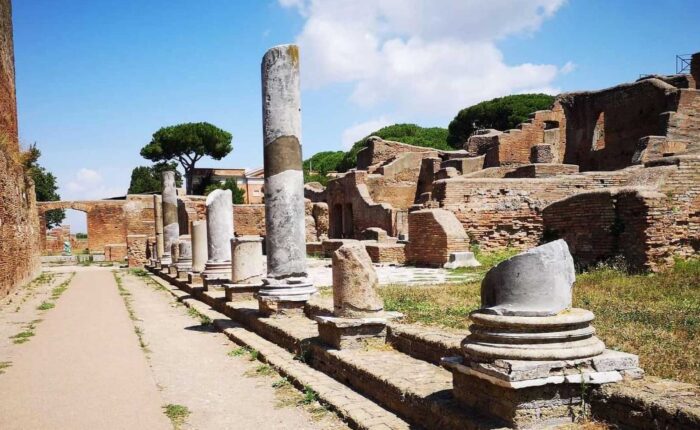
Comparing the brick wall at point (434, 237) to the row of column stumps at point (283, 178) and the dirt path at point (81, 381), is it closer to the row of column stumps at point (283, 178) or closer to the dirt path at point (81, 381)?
the row of column stumps at point (283, 178)

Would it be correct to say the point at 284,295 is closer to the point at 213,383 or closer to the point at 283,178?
the point at 283,178

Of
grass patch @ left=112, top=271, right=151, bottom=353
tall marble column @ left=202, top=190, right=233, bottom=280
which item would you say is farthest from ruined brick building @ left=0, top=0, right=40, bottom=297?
tall marble column @ left=202, top=190, right=233, bottom=280

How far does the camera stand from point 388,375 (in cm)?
456

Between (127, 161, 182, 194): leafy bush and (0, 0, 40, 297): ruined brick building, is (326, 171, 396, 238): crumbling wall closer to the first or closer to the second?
(0, 0, 40, 297): ruined brick building

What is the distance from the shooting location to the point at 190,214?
1123 inches

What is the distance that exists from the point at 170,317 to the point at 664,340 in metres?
8.09

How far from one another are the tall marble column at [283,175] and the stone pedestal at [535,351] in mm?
4693

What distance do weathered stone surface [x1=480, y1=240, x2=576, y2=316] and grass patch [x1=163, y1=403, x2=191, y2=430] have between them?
267 cm

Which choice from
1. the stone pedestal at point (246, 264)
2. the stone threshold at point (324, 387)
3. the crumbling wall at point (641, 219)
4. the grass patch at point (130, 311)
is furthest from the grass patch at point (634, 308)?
the grass patch at point (130, 311)

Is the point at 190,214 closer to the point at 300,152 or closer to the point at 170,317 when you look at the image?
the point at 170,317

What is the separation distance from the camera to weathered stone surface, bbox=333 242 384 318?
5707 mm

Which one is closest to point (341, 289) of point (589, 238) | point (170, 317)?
point (170, 317)

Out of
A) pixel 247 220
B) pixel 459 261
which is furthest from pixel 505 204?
pixel 247 220

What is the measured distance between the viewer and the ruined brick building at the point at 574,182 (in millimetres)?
11211
